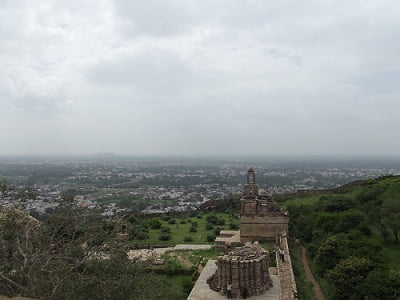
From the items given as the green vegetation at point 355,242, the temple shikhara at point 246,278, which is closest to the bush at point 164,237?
the temple shikhara at point 246,278

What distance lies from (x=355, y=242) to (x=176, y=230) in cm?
1338

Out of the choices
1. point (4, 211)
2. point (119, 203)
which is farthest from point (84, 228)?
point (119, 203)

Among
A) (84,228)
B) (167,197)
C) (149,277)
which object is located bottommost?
(167,197)

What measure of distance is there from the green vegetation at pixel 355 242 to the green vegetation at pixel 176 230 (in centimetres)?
547

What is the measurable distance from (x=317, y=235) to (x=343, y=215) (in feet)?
6.44

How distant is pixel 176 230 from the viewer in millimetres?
28578

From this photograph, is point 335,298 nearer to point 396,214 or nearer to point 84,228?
point 396,214

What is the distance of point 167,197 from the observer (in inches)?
2788

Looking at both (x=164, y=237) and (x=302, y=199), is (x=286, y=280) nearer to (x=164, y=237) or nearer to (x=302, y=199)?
(x=164, y=237)

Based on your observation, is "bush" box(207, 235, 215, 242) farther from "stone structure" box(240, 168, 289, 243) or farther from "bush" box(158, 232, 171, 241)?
"stone structure" box(240, 168, 289, 243)

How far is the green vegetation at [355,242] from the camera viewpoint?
15.3 metres

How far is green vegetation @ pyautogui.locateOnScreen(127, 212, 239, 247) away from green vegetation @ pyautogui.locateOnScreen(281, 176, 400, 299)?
547 cm

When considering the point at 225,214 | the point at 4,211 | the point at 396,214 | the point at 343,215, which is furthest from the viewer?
the point at 225,214

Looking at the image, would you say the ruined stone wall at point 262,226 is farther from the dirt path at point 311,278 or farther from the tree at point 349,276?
the tree at point 349,276
